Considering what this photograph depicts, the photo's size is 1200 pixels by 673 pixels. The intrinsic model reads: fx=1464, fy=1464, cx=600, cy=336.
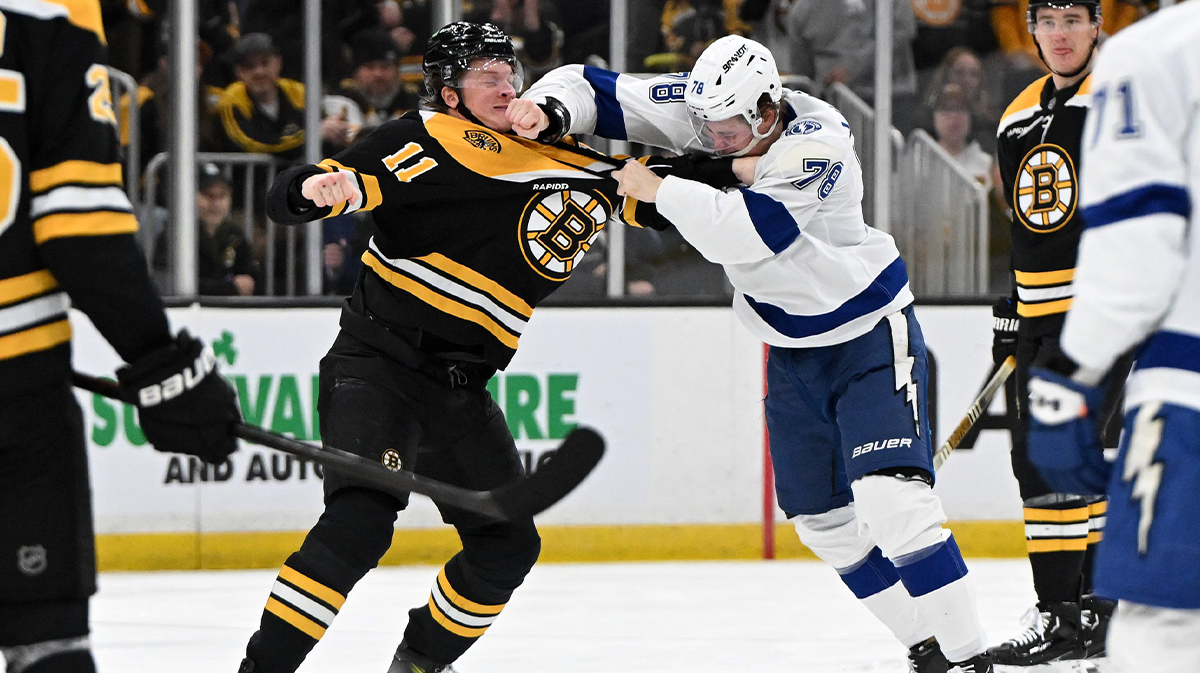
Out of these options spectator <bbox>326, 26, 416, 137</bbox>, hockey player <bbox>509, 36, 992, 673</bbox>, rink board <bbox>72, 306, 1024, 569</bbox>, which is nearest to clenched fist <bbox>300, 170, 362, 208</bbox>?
hockey player <bbox>509, 36, 992, 673</bbox>

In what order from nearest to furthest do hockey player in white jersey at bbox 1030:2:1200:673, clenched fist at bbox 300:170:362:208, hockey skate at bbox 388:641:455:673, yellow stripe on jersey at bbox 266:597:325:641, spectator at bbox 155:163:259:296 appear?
hockey player in white jersey at bbox 1030:2:1200:673
yellow stripe on jersey at bbox 266:597:325:641
clenched fist at bbox 300:170:362:208
hockey skate at bbox 388:641:455:673
spectator at bbox 155:163:259:296

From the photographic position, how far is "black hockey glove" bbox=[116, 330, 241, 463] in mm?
1493

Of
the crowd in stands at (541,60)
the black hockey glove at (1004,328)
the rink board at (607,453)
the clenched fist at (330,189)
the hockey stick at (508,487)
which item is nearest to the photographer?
the hockey stick at (508,487)

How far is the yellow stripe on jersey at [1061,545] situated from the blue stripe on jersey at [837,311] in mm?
751

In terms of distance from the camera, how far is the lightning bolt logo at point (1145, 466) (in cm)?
127

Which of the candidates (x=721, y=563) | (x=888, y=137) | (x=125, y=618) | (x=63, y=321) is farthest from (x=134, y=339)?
(x=888, y=137)

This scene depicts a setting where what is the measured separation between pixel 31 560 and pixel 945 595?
1.52 metres

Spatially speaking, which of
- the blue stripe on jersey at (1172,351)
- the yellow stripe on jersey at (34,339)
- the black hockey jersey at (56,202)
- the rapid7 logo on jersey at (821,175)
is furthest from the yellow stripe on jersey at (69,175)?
the rapid7 logo on jersey at (821,175)

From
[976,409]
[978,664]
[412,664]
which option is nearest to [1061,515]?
[976,409]

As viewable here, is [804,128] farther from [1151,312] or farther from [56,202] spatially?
[56,202]

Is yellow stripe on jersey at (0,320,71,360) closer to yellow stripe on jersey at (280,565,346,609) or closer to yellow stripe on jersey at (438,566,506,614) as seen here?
yellow stripe on jersey at (280,565,346,609)

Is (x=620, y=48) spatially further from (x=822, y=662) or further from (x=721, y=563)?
(x=822, y=662)

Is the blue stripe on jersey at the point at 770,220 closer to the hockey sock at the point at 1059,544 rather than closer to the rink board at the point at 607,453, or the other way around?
the hockey sock at the point at 1059,544

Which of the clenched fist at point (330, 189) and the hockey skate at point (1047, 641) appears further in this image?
the hockey skate at point (1047, 641)
